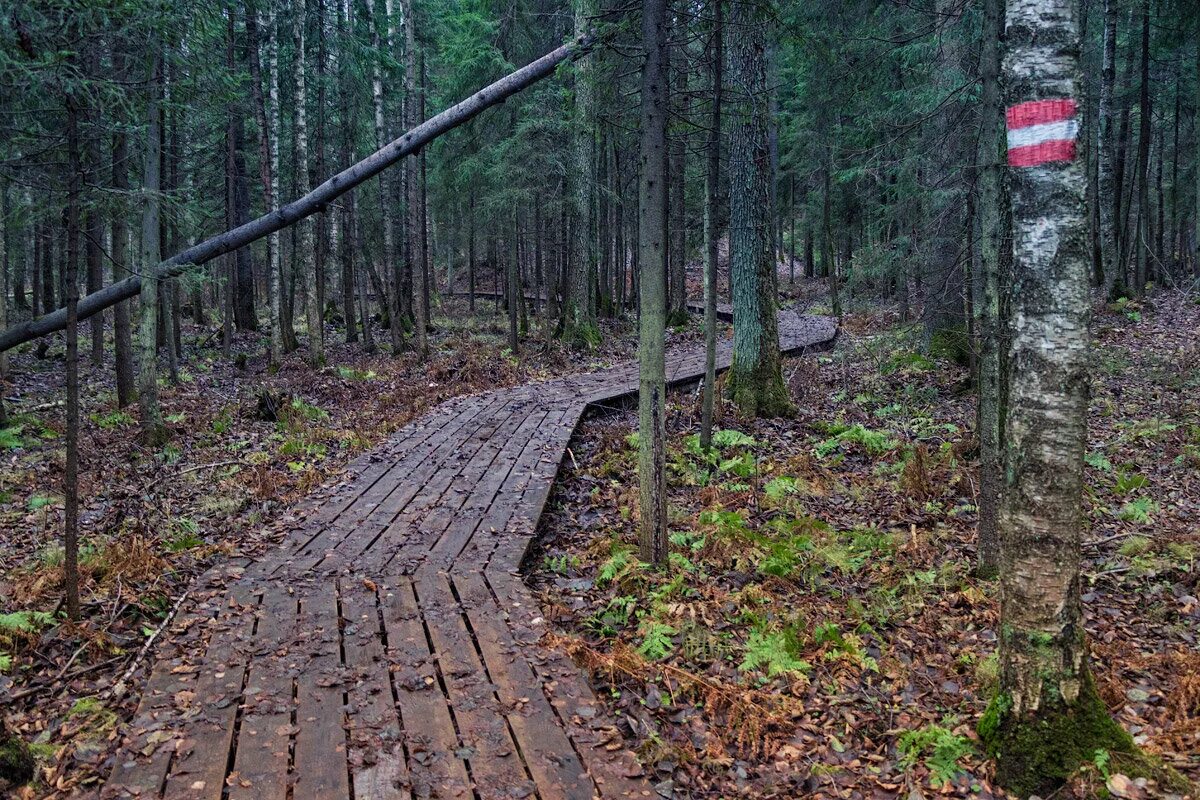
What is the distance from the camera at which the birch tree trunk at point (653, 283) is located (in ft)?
18.5

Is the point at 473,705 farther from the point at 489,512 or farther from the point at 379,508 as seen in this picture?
the point at 379,508

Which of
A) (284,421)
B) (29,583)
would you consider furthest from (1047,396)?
(284,421)

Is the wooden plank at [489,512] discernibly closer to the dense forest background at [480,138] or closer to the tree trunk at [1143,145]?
the dense forest background at [480,138]

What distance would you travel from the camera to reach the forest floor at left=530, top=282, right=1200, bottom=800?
400cm

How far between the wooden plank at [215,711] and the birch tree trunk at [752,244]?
824 centimetres

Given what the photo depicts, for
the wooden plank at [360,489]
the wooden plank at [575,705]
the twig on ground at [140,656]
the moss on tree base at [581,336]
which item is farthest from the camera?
the moss on tree base at [581,336]

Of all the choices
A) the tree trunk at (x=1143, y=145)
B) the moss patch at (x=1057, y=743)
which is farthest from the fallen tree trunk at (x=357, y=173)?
the tree trunk at (x=1143, y=145)

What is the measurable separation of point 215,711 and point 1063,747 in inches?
180

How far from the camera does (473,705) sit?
13.6ft

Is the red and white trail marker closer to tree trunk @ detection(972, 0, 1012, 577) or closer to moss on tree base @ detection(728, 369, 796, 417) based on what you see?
tree trunk @ detection(972, 0, 1012, 577)

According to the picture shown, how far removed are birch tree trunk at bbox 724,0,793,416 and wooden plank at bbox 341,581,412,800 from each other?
301 inches

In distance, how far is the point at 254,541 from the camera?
270 inches

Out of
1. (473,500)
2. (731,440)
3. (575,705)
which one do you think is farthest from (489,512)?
(731,440)

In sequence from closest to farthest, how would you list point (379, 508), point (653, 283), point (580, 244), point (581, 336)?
point (653, 283)
point (379, 508)
point (580, 244)
point (581, 336)
